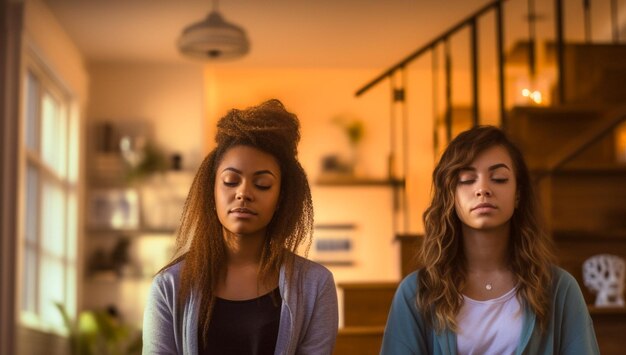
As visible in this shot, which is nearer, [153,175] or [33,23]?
[33,23]

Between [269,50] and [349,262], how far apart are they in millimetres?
1853

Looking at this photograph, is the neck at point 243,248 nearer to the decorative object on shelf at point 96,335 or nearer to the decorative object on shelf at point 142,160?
the decorative object on shelf at point 96,335

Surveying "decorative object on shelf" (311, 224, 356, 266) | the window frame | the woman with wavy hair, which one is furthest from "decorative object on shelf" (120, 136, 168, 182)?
the woman with wavy hair

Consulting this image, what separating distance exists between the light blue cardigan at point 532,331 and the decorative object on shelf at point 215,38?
Answer: 402cm

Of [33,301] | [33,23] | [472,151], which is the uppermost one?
[33,23]

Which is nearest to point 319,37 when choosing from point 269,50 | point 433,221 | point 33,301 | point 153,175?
point 269,50

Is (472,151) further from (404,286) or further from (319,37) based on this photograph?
(319,37)

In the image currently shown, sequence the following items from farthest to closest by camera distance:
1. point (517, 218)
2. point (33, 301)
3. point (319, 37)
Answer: point (319, 37) → point (33, 301) → point (517, 218)

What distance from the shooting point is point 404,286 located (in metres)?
2.59

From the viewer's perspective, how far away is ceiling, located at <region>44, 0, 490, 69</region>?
7180mm

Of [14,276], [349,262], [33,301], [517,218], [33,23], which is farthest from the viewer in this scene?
[349,262]

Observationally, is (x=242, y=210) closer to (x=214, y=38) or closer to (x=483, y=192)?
(x=483, y=192)

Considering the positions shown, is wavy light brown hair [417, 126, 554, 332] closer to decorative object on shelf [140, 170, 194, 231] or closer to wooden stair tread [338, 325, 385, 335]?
wooden stair tread [338, 325, 385, 335]

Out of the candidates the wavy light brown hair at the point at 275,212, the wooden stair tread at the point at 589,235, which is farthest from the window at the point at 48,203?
the wavy light brown hair at the point at 275,212
